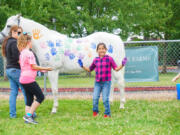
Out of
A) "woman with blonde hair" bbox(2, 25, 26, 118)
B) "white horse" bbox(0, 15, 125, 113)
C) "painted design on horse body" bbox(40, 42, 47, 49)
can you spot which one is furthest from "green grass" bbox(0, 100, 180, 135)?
"painted design on horse body" bbox(40, 42, 47, 49)

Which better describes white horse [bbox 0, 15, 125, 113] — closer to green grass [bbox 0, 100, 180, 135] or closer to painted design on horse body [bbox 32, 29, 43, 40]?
painted design on horse body [bbox 32, 29, 43, 40]

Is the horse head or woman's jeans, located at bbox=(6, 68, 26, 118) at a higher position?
the horse head

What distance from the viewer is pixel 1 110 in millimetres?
6480

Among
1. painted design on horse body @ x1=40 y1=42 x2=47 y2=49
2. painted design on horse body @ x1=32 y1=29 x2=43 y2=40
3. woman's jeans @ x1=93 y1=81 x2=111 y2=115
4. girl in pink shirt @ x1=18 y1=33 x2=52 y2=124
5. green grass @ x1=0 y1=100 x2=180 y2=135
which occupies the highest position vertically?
painted design on horse body @ x1=32 y1=29 x2=43 y2=40

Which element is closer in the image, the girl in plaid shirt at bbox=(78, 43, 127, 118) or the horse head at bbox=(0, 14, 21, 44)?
the girl in plaid shirt at bbox=(78, 43, 127, 118)

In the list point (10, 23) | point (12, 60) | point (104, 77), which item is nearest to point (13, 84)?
point (12, 60)

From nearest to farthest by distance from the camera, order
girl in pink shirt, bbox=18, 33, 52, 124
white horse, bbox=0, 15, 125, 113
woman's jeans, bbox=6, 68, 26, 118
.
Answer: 1. girl in pink shirt, bbox=18, 33, 52, 124
2. woman's jeans, bbox=6, 68, 26, 118
3. white horse, bbox=0, 15, 125, 113

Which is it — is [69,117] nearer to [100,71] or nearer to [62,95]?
[100,71]

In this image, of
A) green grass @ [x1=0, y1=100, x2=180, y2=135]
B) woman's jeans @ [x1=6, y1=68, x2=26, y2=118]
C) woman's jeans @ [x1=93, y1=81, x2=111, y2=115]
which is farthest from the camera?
woman's jeans @ [x1=6, y1=68, x2=26, y2=118]

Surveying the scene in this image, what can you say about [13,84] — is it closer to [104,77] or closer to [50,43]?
[50,43]

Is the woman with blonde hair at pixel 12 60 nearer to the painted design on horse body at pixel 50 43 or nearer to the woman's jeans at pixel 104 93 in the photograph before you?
the painted design on horse body at pixel 50 43

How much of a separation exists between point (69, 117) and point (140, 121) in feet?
5.09

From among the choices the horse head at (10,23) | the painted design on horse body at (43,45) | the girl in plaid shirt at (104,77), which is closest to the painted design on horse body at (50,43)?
the painted design on horse body at (43,45)

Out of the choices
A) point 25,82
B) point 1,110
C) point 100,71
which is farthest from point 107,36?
point 1,110
